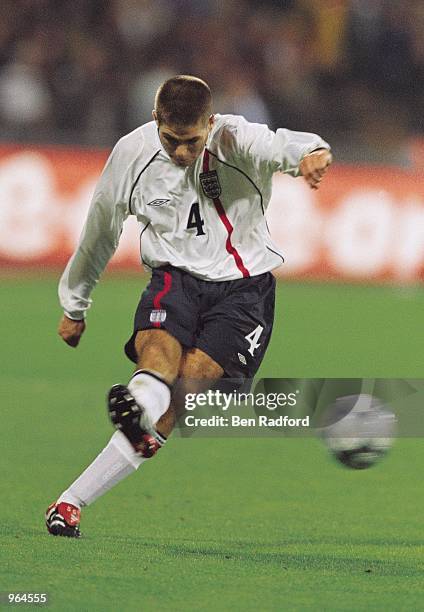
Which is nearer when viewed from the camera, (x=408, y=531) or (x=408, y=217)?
(x=408, y=531)

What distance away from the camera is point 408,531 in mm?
5289

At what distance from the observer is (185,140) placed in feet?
14.9

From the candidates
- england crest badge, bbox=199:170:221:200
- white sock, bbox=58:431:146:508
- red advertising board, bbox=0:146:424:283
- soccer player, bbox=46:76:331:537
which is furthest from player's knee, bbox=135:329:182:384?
red advertising board, bbox=0:146:424:283

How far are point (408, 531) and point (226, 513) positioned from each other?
2.53 ft

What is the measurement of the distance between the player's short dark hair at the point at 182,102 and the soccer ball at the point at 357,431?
130 cm

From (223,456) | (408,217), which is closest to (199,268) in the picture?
(223,456)

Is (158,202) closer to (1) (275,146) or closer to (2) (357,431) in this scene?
(1) (275,146)

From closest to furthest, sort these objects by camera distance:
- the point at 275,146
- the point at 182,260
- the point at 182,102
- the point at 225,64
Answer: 1. the point at 182,102
2. the point at 275,146
3. the point at 182,260
4. the point at 225,64

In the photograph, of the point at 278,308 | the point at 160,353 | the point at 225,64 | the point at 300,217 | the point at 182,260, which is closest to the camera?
the point at 160,353

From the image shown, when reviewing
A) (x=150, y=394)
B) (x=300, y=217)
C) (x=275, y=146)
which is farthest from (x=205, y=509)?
(x=300, y=217)

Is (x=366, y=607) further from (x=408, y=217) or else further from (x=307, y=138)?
(x=408, y=217)

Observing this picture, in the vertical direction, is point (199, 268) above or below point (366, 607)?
above

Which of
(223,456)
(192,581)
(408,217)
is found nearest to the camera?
A: (192,581)

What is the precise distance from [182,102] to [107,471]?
1318 mm
